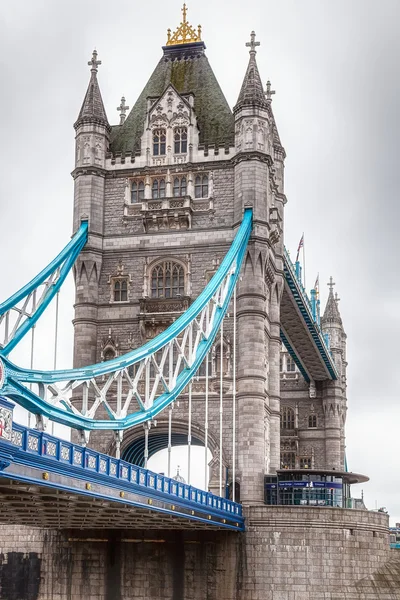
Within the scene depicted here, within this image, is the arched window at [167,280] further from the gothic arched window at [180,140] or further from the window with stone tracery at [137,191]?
the gothic arched window at [180,140]

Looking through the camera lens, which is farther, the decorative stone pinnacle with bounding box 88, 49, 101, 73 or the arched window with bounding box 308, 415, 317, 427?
the arched window with bounding box 308, 415, 317, 427

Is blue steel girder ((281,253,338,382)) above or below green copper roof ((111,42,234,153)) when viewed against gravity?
below

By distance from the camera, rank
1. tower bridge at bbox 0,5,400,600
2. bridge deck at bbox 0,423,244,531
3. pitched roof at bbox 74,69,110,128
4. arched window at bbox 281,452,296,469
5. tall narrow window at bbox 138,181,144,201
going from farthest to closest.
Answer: arched window at bbox 281,452,296,469
pitched roof at bbox 74,69,110,128
tall narrow window at bbox 138,181,144,201
tower bridge at bbox 0,5,400,600
bridge deck at bbox 0,423,244,531

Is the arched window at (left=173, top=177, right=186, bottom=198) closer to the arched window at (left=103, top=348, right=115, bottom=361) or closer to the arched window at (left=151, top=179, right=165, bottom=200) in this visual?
the arched window at (left=151, top=179, right=165, bottom=200)

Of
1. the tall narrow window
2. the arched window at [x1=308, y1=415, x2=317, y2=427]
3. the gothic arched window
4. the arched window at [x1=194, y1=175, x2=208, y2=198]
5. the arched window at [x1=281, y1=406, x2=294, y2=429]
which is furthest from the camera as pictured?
the arched window at [x1=308, y1=415, x2=317, y2=427]

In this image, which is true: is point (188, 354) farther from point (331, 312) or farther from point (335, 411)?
point (331, 312)

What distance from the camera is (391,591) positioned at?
138 ft

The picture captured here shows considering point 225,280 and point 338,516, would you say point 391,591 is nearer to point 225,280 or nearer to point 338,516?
point 338,516

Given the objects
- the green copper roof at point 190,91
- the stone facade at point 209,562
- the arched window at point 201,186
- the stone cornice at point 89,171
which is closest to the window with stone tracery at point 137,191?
the stone cornice at point 89,171

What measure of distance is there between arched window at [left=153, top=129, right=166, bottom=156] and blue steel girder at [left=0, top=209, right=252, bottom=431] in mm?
6678

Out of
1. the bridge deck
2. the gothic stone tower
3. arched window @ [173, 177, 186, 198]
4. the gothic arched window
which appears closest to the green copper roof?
the gothic stone tower

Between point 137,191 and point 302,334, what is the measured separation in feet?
70.1

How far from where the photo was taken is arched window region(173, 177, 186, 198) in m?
51.2

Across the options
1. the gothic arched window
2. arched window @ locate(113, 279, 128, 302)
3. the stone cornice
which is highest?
the gothic arched window
